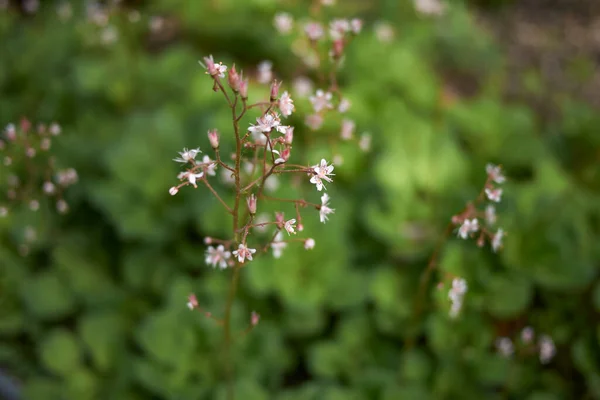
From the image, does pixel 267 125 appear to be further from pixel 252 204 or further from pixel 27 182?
pixel 27 182

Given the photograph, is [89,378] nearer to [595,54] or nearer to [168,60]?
[168,60]

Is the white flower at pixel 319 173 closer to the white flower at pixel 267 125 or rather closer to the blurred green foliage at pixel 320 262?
the white flower at pixel 267 125

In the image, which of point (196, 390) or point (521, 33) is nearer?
point (196, 390)

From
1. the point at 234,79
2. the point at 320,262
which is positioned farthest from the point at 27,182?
the point at 234,79

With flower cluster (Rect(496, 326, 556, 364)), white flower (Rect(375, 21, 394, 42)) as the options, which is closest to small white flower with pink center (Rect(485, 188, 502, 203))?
flower cluster (Rect(496, 326, 556, 364))

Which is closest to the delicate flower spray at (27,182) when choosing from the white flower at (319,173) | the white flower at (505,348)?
the white flower at (319,173)

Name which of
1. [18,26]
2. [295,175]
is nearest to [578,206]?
[295,175]
